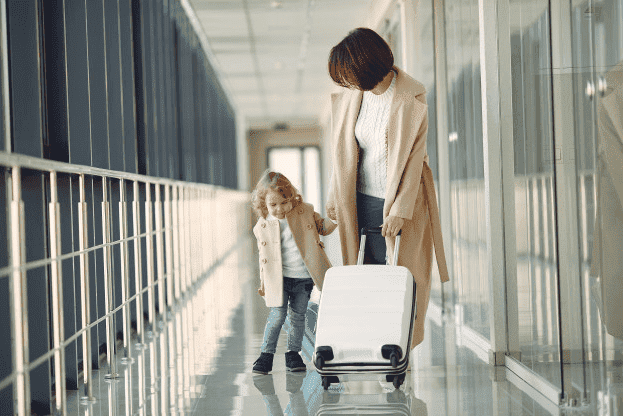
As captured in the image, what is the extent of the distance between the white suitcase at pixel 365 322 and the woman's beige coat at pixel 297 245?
2.02 ft

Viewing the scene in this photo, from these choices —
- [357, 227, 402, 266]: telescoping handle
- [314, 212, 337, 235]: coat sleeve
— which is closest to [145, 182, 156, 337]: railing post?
[314, 212, 337, 235]: coat sleeve

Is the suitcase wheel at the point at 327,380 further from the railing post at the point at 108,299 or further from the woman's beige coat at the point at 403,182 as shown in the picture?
the railing post at the point at 108,299

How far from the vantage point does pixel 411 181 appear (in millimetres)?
2762

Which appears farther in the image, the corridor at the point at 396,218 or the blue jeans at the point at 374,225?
the blue jeans at the point at 374,225

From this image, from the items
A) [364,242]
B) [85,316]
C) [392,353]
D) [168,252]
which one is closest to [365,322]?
[392,353]

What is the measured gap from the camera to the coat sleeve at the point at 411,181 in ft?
8.95

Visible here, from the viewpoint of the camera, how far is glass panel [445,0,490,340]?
3.89m

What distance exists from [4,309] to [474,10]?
277 cm

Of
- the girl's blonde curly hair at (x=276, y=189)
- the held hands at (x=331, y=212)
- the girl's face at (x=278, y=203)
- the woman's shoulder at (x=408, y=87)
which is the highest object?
the woman's shoulder at (x=408, y=87)

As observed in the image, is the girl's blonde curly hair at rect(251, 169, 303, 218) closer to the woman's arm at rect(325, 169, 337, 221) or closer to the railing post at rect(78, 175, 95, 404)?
the woman's arm at rect(325, 169, 337, 221)

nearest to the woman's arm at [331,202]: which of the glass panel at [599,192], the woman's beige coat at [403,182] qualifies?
the woman's beige coat at [403,182]

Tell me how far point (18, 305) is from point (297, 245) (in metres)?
1.32

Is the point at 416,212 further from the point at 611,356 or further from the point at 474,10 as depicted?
the point at 474,10

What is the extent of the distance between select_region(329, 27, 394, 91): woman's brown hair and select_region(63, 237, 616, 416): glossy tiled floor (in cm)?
117
